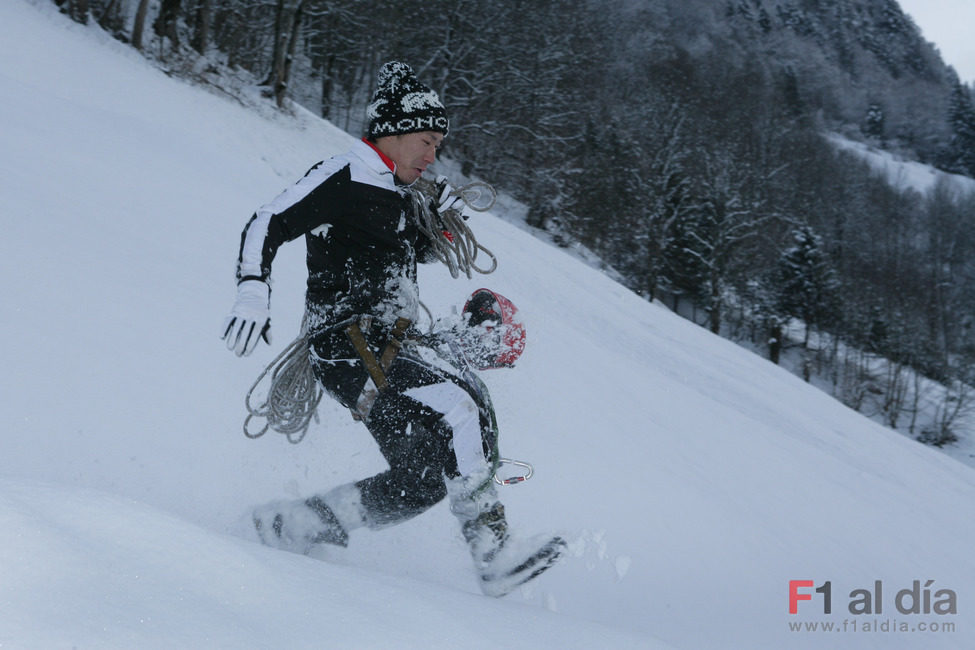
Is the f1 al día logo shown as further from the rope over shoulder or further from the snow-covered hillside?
the rope over shoulder

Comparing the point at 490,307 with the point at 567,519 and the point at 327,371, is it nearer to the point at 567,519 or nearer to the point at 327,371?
the point at 327,371

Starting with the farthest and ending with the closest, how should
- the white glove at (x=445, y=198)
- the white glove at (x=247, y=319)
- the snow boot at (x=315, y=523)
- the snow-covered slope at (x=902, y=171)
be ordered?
1. the snow-covered slope at (x=902, y=171)
2. the white glove at (x=445, y=198)
3. the snow boot at (x=315, y=523)
4. the white glove at (x=247, y=319)

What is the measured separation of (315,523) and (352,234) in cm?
103

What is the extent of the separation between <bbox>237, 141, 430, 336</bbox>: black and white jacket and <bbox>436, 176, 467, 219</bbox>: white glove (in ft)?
1.17

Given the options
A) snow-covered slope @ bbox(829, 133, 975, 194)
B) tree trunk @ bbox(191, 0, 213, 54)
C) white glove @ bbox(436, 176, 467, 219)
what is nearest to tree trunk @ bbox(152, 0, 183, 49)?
tree trunk @ bbox(191, 0, 213, 54)

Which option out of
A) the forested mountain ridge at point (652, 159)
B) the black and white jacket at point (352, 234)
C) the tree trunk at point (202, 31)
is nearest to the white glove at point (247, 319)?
the black and white jacket at point (352, 234)

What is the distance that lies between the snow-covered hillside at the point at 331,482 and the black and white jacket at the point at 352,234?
90 cm

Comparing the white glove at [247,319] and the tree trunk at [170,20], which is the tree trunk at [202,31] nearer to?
the tree trunk at [170,20]

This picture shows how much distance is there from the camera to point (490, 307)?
9.62 feet

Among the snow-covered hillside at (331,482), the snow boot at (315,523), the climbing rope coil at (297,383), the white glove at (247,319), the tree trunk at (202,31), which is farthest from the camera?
the tree trunk at (202,31)

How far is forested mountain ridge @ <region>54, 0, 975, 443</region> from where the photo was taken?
24.5 metres

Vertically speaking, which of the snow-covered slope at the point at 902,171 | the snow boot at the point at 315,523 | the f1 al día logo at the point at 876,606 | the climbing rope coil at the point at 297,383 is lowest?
the f1 al día logo at the point at 876,606

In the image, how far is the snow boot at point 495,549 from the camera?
8.04 ft

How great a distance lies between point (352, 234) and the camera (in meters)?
2.52
